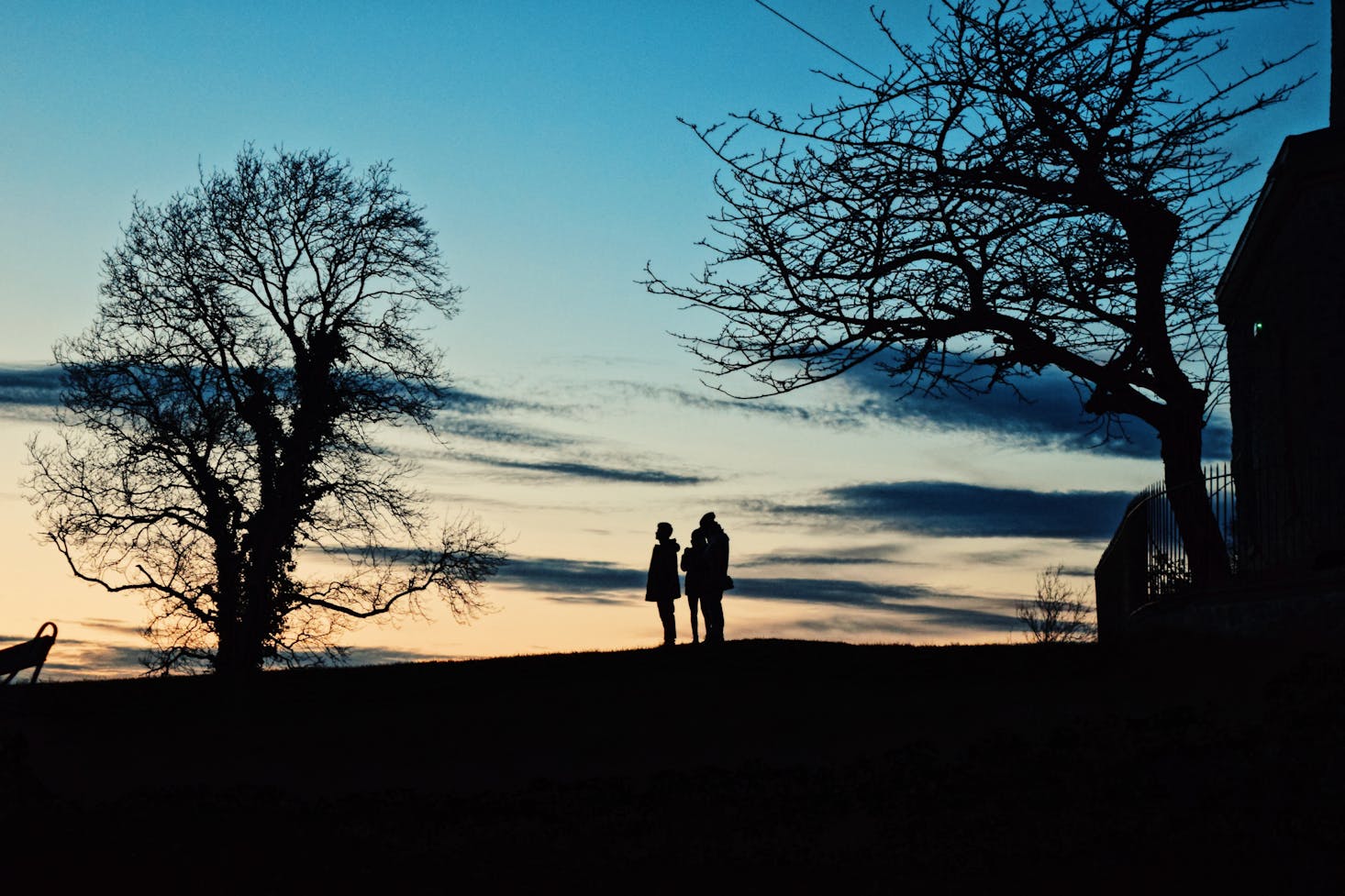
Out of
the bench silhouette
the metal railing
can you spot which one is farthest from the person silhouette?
the bench silhouette

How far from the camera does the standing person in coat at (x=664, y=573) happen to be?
22969 millimetres

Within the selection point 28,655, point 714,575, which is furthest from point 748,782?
point 714,575

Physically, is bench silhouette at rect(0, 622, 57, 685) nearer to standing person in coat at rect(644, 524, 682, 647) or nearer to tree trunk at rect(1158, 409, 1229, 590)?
standing person in coat at rect(644, 524, 682, 647)

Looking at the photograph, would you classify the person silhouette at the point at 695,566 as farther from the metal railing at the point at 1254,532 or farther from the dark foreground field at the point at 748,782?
the metal railing at the point at 1254,532

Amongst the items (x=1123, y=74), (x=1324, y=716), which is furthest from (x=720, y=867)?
(x=1123, y=74)

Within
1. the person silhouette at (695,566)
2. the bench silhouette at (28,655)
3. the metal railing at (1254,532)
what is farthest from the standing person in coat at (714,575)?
the bench silhouette at (28,655)

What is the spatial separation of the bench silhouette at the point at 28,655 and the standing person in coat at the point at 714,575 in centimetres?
1041

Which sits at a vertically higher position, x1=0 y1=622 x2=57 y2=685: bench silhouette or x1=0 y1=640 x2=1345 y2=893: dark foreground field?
x1=0 y1=622 x2=57 y2=685: bench silhouette

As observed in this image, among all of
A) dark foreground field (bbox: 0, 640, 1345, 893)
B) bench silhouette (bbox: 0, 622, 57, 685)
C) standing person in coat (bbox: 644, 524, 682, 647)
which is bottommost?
dark foreground field (bbox: 0, 640, 1345, 893)

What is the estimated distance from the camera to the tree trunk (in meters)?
21.0

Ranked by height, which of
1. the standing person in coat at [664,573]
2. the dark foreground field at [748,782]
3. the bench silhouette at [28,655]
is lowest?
the dark foreground field at [748,782]

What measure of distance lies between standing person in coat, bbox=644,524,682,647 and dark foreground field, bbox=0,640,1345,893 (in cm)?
192

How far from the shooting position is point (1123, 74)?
19.2 meters

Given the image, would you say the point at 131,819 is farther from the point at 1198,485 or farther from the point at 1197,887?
the point at 1198,485
